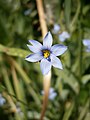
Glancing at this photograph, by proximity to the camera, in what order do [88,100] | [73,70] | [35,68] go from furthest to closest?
[35,68] < [73,70] < [88,100]

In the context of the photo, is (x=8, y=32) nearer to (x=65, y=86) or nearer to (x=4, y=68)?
(x=4, y=68)

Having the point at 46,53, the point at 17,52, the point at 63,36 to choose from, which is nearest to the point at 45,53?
the point at 46,53

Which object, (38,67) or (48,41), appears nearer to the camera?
(48,41)

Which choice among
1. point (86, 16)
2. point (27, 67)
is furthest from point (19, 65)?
point (86, 16)

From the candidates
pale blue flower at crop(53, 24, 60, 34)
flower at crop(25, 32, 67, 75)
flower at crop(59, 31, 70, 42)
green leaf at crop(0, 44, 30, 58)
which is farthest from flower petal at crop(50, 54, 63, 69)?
pale blue flower at crop(53, 24, 60, 34)

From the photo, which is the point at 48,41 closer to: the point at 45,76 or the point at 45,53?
the point at 45,53

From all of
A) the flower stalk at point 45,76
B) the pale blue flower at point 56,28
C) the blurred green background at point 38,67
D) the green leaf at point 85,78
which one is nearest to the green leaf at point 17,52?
the blurred green background at point 38,67
